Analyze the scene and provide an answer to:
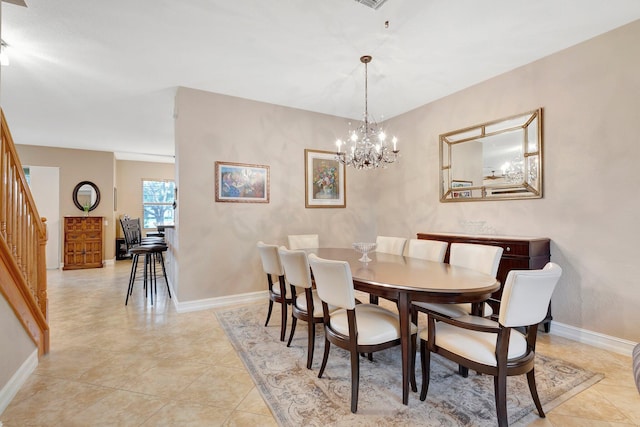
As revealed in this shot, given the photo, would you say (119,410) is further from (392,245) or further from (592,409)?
(592,409)

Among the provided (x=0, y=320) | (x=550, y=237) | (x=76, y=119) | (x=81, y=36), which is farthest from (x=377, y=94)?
(x=76, y=119)

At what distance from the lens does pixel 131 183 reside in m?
8.09

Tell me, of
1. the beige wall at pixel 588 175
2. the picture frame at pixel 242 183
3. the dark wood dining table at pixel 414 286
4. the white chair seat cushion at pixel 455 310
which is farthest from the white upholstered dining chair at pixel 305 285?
the beige wall at pixel 588 175

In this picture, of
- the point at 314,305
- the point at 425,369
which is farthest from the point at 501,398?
the point at 314,305

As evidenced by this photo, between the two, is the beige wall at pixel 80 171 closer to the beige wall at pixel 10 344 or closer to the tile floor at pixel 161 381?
the tile floor at pixel 161 381

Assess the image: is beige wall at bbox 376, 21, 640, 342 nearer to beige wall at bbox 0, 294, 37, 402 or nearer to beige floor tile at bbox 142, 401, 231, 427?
beige floor tile at bbox 142, 401, 231, 427

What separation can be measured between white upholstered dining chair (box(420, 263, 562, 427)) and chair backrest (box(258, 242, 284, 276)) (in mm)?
1452

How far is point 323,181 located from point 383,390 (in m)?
3.17

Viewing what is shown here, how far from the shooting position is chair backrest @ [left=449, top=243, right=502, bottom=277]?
237 cm

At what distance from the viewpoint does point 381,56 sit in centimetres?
298

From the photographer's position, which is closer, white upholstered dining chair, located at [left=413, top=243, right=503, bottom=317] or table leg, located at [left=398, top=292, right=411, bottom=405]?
table leg, located at [left=398, top=292, right=411, bottom=405]

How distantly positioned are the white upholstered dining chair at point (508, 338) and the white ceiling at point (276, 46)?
6.80ft

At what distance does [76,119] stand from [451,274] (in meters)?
5.97

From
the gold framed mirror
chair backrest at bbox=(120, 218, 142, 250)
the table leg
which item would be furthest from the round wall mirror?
the table leg
